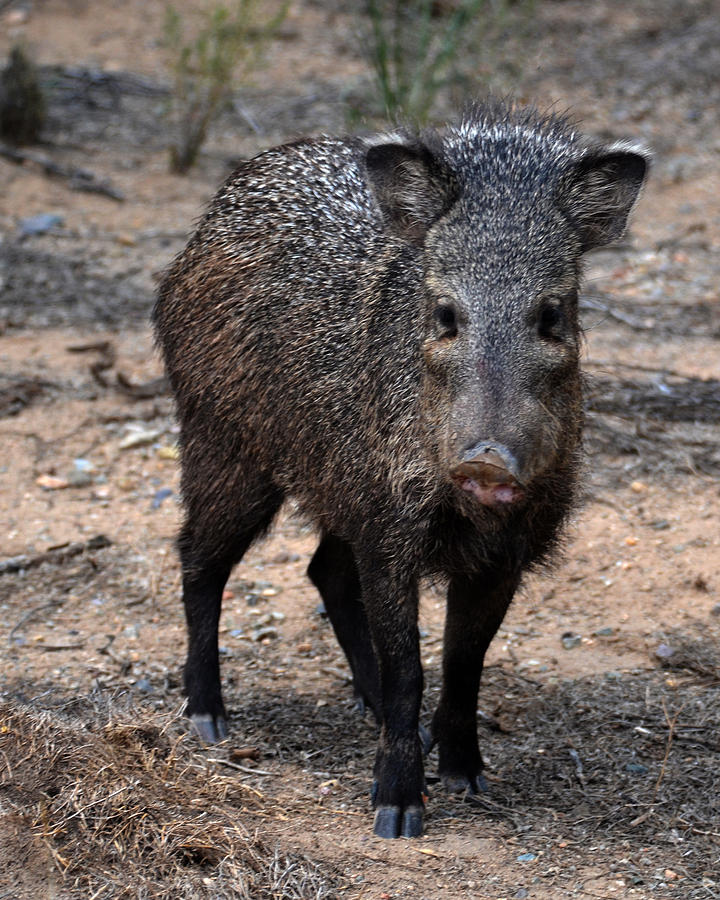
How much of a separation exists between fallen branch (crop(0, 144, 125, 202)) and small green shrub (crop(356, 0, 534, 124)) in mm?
1907

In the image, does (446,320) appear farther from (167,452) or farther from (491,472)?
(167,452)

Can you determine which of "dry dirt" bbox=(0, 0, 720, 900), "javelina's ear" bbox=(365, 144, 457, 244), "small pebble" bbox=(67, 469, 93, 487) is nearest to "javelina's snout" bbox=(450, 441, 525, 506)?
"javelina's ear" bbox=(365, 144, 457, 244)

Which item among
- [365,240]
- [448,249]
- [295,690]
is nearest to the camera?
[448,249]

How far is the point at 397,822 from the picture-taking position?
11.3 feet

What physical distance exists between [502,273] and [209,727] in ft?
6.01

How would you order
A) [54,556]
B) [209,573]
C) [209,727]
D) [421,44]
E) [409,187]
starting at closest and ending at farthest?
[409,187] < [209,727] < [209,573] < [54,556] < [421,44]

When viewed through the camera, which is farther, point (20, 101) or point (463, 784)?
point (20, 101)

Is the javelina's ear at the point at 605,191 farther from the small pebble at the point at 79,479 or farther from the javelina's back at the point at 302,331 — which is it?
the small pebble at the point at 79,479

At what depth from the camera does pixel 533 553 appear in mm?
3564

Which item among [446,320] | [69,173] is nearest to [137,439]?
[446,320]

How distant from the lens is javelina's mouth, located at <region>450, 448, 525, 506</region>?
8.87 ft

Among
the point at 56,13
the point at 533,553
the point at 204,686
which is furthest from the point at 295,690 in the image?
the point at 56,13

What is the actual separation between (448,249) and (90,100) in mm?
7512

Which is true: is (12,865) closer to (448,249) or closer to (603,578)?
(448,249)
